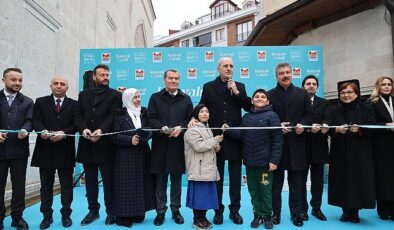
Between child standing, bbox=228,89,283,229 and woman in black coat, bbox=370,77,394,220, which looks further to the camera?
woman in black coat, bbox=370,77,394,220

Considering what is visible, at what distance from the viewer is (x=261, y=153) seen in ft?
13.0

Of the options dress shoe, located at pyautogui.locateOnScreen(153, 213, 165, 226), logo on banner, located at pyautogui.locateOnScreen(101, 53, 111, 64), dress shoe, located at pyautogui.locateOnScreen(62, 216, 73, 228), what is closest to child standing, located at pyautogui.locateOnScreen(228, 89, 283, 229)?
dress shoe, located at pyautogui.locateOnScreen(153, 213, 165, 226)

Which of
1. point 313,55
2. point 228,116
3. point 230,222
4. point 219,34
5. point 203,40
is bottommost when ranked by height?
point 230,222

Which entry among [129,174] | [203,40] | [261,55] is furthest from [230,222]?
[203,40]

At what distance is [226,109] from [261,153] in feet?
2.47

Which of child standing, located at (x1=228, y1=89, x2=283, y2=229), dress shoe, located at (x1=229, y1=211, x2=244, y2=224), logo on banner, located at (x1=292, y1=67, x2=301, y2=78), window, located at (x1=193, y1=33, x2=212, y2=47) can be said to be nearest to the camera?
child standing, located at (x1=228, y1=89, x2=283, y2=229)

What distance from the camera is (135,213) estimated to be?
4.17 meters

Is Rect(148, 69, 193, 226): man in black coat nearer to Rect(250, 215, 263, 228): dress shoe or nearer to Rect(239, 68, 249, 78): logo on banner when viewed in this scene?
Rect(250, 215, 263, 228): dress shoe

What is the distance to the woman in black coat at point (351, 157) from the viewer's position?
13.9 feet

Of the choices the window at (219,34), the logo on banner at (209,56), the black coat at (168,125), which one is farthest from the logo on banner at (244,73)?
the window at (219,34)

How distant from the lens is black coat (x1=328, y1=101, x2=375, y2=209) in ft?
13.9

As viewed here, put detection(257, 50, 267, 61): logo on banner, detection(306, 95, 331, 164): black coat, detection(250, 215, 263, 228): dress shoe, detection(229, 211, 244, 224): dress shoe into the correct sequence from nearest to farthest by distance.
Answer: detection(250, 215, 263, 228): dress shoe
detection(229, 211, 244, 224): dress shoe
detection(306, 95, 331, 164): black coat
detection(257, 50, 267, 61): logo on banner

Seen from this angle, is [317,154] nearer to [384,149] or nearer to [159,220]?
[384,149]

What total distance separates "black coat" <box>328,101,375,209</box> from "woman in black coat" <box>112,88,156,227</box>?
2.37 m
